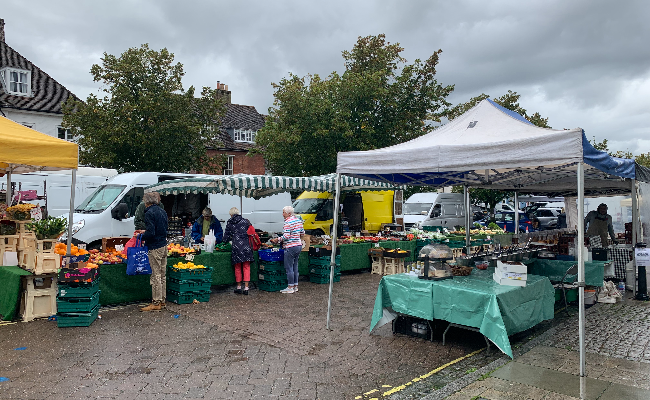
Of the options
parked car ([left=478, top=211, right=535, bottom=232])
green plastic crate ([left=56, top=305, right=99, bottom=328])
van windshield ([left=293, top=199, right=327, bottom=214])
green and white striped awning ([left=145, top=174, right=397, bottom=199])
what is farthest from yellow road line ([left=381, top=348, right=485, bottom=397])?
parked car ([left=478, top=211, right=535, bottom=232])

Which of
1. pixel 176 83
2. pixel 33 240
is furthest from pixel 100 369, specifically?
pixel 176 83

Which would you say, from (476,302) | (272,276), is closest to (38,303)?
(272,276)

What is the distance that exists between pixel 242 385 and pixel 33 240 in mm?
4668

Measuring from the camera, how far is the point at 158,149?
21.2m

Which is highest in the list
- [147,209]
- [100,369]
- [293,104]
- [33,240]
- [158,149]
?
[293,104]

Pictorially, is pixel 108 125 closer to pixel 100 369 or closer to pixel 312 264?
pixel 312 264

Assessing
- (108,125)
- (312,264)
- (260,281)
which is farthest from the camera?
(108,125)

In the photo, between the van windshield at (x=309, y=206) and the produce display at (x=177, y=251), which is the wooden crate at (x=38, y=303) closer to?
the produce display at (x=177, y=251)

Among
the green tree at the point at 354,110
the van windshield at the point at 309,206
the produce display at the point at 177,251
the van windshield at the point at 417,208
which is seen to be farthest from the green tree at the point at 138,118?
the produce display at the point at 177,251

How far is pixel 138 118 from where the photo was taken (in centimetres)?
2098

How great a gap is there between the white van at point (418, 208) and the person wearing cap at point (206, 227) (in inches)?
464

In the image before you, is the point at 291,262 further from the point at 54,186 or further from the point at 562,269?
the point at 54,186

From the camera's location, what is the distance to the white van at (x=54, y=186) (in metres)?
15.1

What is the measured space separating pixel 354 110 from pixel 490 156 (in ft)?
55.2
